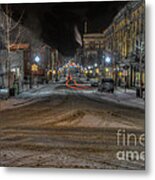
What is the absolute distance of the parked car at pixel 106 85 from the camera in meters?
3.71

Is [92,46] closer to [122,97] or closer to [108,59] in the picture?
[108,59]

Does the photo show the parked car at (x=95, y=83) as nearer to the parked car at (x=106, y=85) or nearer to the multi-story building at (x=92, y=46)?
the parked car at (x=106, y=85)

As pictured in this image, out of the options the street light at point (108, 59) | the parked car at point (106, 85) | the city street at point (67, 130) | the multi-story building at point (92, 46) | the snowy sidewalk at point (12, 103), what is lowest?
the city street at point (67, 130)

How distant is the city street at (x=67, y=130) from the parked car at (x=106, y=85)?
113 mm

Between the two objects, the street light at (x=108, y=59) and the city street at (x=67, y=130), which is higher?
the street light at (x=108, y=59)

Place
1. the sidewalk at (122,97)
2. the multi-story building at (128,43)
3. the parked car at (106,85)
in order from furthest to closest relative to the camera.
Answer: the parked car at (106,85) → the sidewalk at (122,97) → the multi-story building at (128,43)

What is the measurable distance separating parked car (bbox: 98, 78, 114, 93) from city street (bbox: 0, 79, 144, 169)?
11cm

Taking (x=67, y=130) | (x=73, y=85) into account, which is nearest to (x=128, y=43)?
(x=73, y=85)

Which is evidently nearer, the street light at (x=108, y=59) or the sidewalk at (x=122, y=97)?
the sidewalk at (x=122, y=97)

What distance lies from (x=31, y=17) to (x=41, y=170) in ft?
5.50

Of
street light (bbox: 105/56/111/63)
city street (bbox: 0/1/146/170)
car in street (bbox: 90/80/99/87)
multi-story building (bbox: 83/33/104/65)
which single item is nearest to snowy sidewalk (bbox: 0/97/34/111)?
city street (bbox: 0/1/146/170)

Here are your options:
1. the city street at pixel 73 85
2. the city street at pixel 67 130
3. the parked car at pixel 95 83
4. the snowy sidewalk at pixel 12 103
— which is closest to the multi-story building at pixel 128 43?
the city street at pixel 73 85

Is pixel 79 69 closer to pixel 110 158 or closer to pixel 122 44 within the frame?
pixel 122 44

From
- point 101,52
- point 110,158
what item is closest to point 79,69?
point 101,52
